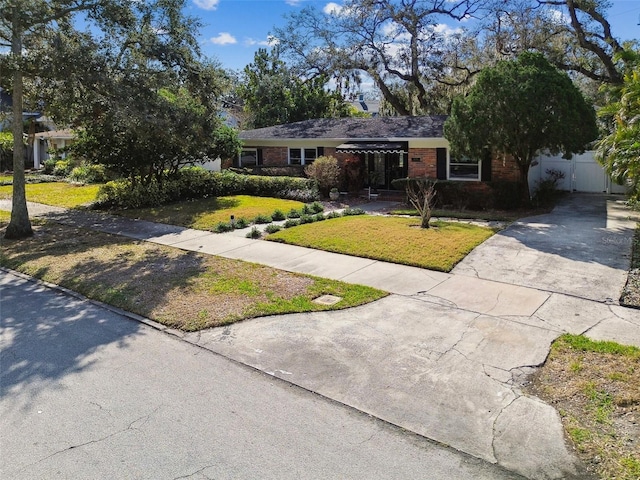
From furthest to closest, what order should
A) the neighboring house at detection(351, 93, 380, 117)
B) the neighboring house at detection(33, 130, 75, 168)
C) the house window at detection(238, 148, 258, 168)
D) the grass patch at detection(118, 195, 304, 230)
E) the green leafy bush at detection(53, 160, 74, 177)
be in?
the neighboring house at detection(351, 93, 380, 117)
the neighboring house at detection(33, 130, 75, 168)
the green leafy bush at detection(53, 160, 74, 177)
the house window at detection(238, 148, 258, 168)
the grass patch at detection(118, 195, 304, 230)

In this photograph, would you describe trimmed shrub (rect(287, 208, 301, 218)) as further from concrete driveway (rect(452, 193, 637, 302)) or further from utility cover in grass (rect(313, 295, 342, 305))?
utility cover in grass (rect(313, 295, 342, 305))

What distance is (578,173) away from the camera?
2094 centimetres

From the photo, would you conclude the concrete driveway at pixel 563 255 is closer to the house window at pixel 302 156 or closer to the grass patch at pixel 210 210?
the grass patch at pixel 210 210

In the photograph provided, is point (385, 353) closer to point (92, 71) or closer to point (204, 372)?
point (204, 372)

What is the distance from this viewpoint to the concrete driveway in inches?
338

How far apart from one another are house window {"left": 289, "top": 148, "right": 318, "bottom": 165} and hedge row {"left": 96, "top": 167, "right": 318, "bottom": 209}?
331cm

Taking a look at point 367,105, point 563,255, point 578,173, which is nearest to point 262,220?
point 563,255

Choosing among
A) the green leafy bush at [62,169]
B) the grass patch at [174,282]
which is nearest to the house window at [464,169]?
the grass patch at [174,282]

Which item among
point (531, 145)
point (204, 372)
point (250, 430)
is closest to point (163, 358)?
point (204, 372)

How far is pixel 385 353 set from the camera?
5980 mm

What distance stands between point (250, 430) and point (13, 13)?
1255 centimetres

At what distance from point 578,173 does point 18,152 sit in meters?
20.8

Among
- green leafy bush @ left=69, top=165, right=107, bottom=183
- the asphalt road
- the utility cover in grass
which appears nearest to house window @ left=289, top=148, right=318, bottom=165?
green leafy bush @ left=69, top=165, right=107, bottom=183

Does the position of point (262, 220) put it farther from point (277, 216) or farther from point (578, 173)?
point (578, 173)
